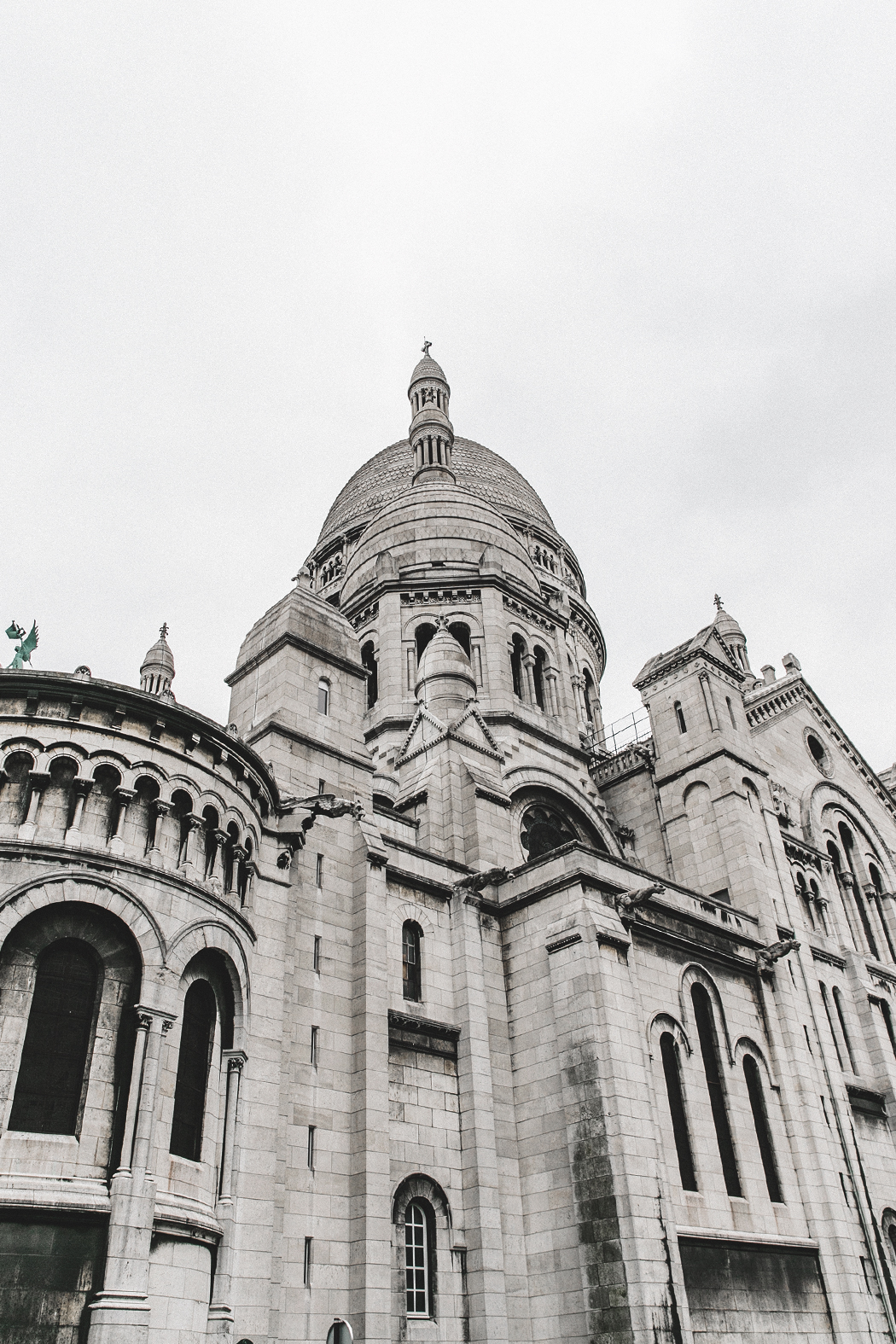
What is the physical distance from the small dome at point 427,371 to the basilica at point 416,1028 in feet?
84.2

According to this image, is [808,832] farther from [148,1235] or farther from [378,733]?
[148,1235]

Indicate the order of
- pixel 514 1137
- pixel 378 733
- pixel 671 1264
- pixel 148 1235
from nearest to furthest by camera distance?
1. pixel 148 1235
2. pixel 671 1264
3. pixel 514 1137
4. pixel 378 733

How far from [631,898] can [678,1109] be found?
5367 millimetres

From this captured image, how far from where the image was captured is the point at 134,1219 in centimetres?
1672

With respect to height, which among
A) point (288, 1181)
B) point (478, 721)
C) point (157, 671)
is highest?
point (157, 671)

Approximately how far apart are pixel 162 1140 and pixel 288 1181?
3802mm

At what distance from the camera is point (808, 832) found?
4259 centimetres

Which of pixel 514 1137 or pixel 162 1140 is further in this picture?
pixel 514 1137

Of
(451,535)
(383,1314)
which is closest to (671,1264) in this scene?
(383,1314)

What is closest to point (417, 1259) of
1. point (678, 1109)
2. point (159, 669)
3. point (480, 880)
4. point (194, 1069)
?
point (194, 1069)

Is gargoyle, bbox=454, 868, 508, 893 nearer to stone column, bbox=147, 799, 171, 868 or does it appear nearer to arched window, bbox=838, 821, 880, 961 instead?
stone column, bbox=147, 799, 171, 868

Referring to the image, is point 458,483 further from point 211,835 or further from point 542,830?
point 211,835

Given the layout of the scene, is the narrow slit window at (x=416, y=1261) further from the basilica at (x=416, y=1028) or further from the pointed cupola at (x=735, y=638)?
the pointed cupola at (x=735, y=638)

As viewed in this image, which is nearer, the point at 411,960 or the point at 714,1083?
the point at 411,960
